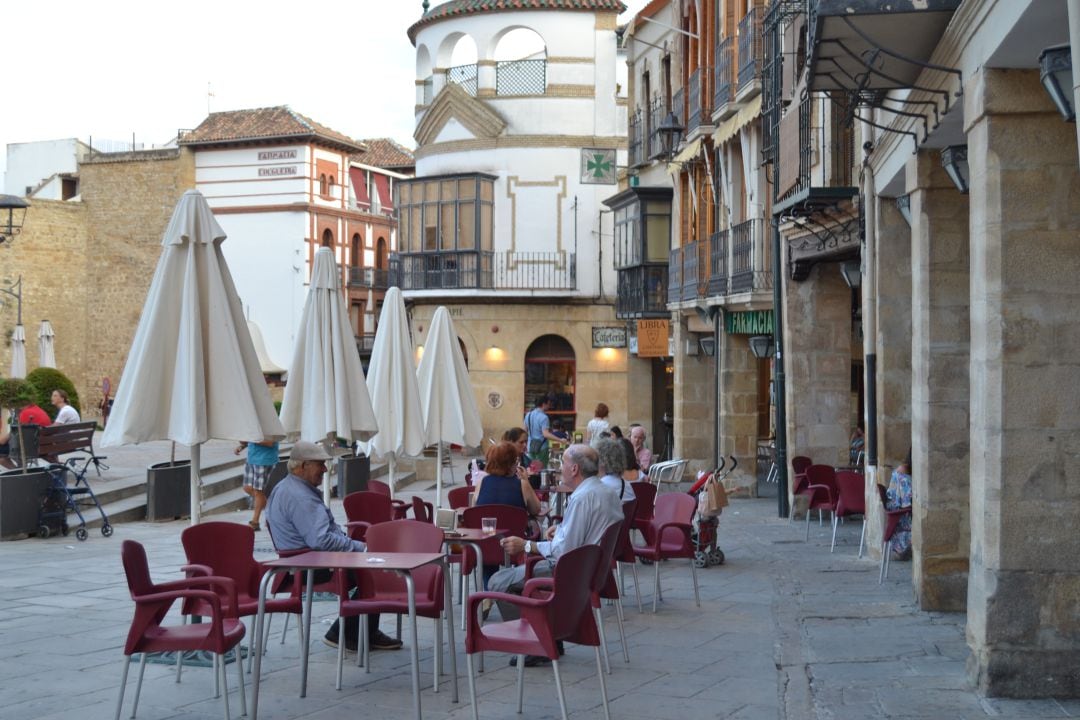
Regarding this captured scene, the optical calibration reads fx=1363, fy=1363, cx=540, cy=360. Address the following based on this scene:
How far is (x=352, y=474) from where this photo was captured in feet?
72.9

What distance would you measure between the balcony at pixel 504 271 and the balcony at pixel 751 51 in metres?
15.8

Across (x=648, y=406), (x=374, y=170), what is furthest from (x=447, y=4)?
(x=374, y=170)

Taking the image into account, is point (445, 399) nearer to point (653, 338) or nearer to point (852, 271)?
point (852, 271)

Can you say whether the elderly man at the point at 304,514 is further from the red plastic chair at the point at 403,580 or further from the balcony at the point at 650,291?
the balcony at the point at 650,291

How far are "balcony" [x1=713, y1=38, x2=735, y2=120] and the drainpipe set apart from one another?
952 centimetres

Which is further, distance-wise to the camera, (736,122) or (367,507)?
(736,122)

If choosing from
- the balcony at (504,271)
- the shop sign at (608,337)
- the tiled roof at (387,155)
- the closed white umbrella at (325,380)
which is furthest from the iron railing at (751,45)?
the tiled roof at (387,155)

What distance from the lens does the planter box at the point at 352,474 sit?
21959 mm

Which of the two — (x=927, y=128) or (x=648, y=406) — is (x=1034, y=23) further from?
(x=648, y=406)

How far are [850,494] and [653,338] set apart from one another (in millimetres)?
16152

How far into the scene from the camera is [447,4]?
129 ft

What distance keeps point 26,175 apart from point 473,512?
55.7 meters

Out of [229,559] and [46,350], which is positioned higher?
[46,350]

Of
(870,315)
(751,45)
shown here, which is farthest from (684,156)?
(870,315)
